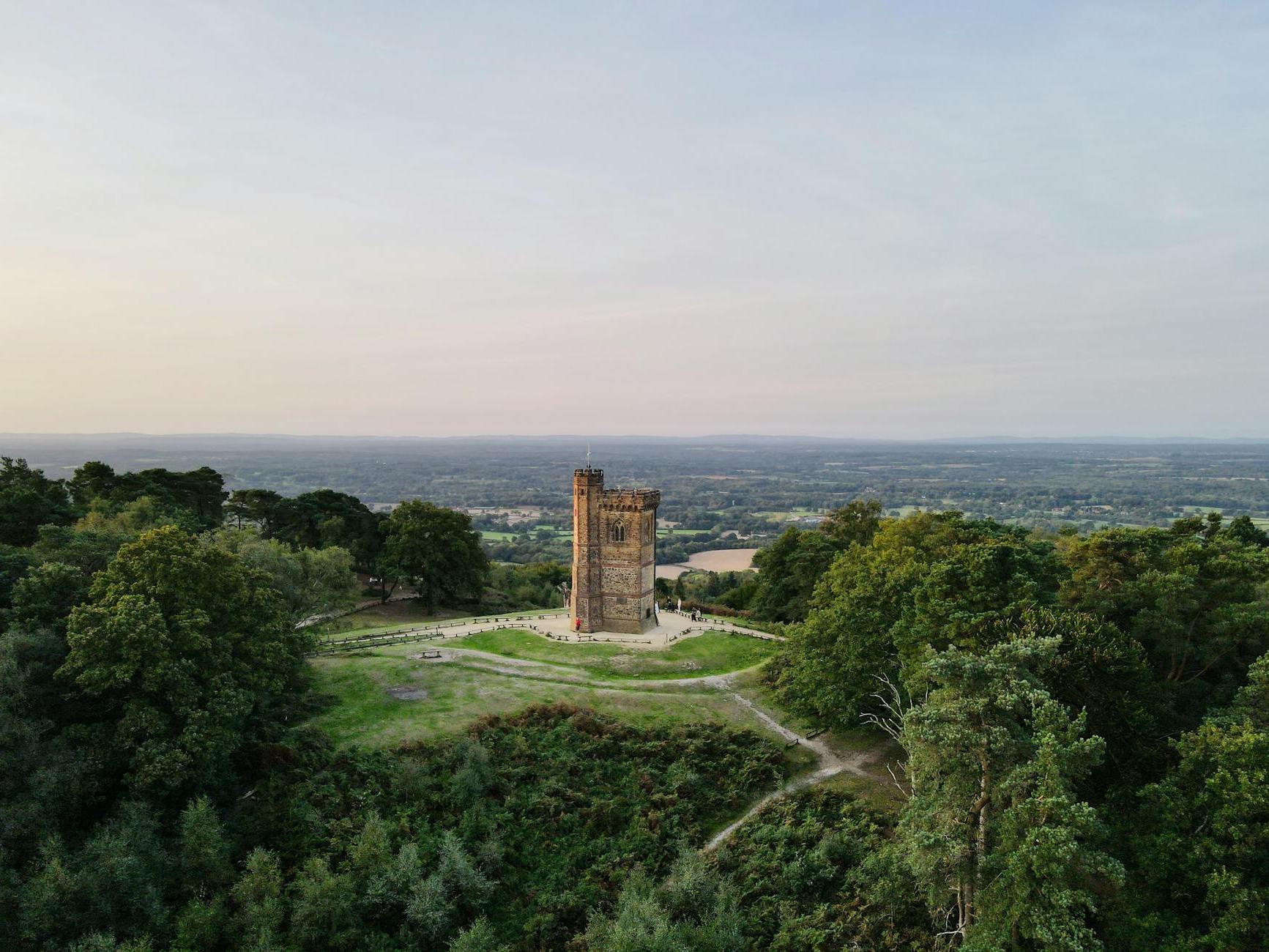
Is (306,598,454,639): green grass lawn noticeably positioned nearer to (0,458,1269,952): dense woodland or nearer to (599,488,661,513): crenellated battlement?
(0,458,1269,952): dense woodland

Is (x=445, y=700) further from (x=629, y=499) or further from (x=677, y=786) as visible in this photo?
(x=629, y=499)

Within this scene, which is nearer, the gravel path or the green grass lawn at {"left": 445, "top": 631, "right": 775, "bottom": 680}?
the gravel path

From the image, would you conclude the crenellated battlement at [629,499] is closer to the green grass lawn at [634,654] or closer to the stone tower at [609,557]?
the stone tower at [609,557]

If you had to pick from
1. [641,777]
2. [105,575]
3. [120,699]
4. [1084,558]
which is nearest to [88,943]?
[120,699]

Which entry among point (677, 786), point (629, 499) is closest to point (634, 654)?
point (629, 499)

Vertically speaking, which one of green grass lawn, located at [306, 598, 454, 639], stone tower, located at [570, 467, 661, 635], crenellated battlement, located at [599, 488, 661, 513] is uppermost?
crenellated battlement, located at [599, 488, 661, 513]

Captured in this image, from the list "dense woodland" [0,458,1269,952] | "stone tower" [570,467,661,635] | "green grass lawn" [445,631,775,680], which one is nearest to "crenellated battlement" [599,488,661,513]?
"stone tower" [570,467,661,635]

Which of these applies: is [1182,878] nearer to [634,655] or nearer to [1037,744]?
[1037,744]
